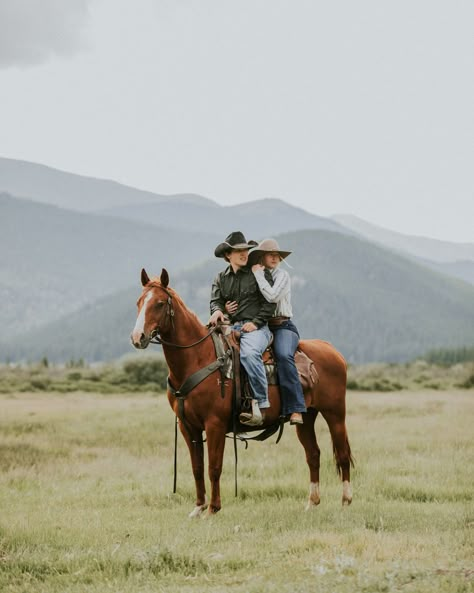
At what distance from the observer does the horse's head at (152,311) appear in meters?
9.07

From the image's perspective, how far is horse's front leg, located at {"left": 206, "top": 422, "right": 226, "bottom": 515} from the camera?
32.6ft

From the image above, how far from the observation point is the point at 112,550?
798cm

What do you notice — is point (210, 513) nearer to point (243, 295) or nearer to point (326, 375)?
point (326, 375)

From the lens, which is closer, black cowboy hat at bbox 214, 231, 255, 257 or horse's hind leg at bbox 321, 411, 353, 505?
black cowboy hat at bbox 214, 231, 255, 257

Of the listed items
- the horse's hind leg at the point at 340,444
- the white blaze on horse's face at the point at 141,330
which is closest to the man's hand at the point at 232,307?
the white blaze on horse's face at the point at 141,330

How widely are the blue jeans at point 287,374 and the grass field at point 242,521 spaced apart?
4.72ft

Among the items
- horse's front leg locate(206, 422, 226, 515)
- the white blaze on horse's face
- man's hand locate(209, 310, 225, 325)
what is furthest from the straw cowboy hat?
horse's front leg locate(206, 422, 226, 515)

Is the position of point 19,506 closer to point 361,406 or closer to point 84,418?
point 84,418

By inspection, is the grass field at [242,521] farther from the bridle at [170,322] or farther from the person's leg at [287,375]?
the bridle at [170,322]

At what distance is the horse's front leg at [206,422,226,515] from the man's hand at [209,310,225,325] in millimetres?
1348

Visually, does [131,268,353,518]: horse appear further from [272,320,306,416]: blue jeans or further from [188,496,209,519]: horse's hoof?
[272,320,306,416]: blue jeans

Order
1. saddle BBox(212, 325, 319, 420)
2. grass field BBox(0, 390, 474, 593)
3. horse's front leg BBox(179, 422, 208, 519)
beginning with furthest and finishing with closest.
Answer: horse's front leg BBox(179, 422, 208, 519), saddle BBox(212, 325, 319, 420), grass field BBox(0, 390, 474, 593)

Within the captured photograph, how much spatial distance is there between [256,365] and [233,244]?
166cm

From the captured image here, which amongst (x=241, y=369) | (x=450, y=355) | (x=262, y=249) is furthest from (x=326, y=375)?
(x=450, y=355)
